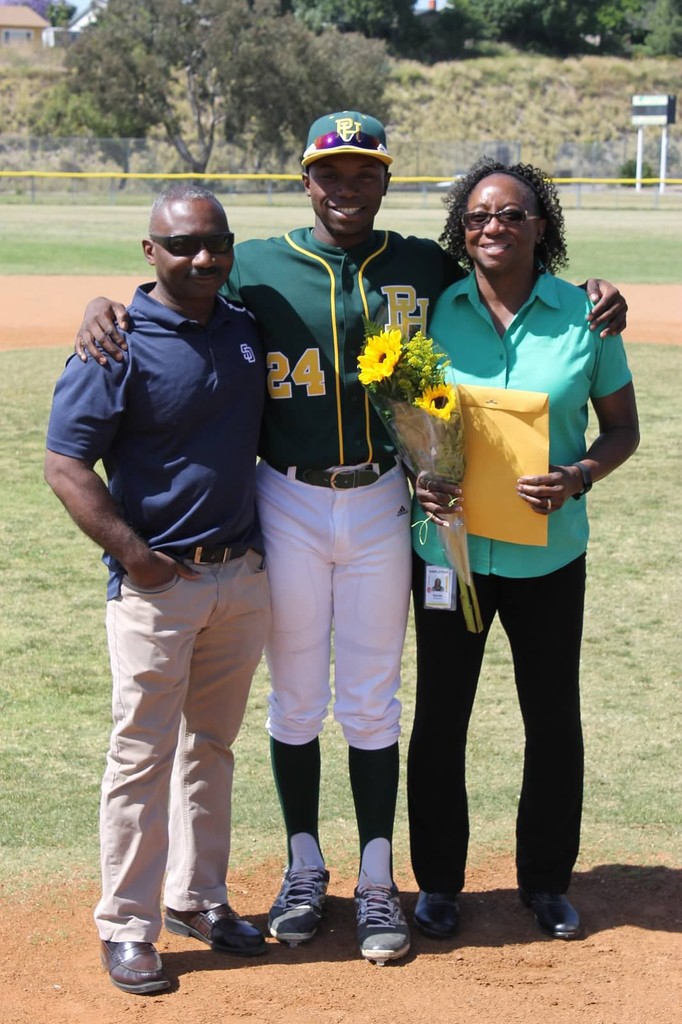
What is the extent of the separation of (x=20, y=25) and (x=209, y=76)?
189 feet

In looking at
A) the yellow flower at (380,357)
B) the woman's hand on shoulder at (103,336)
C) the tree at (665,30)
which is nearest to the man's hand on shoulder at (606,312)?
the yellow flower at (380,357)

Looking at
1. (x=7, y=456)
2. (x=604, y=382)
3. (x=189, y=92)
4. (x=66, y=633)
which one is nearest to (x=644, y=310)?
(x=7, y=456)

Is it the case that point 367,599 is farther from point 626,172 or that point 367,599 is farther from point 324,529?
point 626,172

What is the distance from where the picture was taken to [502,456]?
11.7ft

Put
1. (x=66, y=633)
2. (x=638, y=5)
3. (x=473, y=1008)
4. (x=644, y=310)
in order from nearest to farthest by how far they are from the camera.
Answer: (x=473, y=1008) → (x=66, y=633) → (x=644, y=310) → (x=638, y=5)

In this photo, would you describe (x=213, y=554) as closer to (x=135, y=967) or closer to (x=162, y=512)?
(x=162, y=512)

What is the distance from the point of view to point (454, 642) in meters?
3.68

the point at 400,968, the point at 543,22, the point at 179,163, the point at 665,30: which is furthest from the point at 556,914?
Result: the point at 543,22

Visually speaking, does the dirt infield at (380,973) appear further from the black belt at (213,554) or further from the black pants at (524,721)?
the black belt at (213,554)

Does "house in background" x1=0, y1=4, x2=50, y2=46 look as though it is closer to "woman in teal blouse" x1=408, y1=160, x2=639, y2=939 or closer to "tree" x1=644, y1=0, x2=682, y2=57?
"tree" x1=644, y1=0, x2=682, y2=57

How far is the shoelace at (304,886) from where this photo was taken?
12.3ft

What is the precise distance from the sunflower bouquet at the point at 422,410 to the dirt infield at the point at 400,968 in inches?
37.2

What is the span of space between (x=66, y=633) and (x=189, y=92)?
56.2 meters

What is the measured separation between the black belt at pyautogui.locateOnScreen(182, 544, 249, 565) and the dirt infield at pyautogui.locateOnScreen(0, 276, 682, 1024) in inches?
44.9
